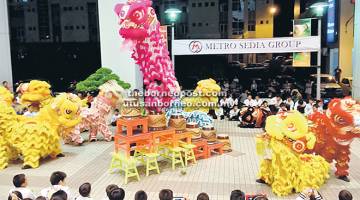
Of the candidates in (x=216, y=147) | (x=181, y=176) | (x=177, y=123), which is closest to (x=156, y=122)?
(x=177, y=123)

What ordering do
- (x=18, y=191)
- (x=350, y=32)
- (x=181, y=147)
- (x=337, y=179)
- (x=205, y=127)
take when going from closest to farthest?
(x=18, y=191)
(x=337, y=179)
(x=181, y=147)
(x=205, y=127)
(x=350, y=32)

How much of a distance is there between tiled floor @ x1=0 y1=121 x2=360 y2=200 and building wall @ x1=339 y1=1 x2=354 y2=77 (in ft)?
30.0

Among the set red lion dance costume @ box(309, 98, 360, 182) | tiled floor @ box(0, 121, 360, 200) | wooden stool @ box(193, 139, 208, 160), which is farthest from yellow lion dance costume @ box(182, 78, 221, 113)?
red lion dance costume @ box(309, 98, 360, 182)

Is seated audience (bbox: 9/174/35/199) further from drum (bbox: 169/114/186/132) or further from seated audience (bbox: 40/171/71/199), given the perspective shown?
drum (bbox: 169/114/186/132)

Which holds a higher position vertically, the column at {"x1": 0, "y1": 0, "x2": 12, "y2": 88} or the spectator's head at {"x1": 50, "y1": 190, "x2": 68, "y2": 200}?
the column at {"x1": 0, "y1": 0, "x2": 12, "y2": 88}

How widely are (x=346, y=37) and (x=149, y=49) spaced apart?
39.2 ft

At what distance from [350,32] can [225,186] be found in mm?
13190

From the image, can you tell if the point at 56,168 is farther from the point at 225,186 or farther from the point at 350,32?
the point at 350,32

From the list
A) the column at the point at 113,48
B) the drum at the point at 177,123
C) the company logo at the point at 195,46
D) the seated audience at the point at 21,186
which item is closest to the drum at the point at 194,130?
the drum at the point at 177,123

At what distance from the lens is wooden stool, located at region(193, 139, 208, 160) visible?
26.6 feet

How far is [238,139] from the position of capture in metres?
9.88

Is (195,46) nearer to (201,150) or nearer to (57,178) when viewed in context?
(201,150)

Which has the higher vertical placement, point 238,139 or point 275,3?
point 275,3

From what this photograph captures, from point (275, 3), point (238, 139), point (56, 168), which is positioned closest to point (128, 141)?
point (56, 168)
